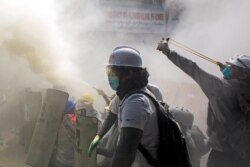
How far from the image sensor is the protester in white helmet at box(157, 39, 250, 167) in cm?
381

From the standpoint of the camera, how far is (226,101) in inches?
150

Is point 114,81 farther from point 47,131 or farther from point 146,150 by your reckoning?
point 47,131

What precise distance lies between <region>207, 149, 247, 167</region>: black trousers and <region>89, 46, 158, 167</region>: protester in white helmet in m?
1.47

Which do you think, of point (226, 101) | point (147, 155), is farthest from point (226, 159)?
point (147, 155)

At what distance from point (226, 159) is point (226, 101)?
579mm

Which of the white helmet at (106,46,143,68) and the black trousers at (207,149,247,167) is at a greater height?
the white helmet at (106,46,143,68)

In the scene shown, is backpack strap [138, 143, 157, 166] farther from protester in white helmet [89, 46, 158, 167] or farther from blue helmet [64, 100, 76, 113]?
blue helmet [64, 100, 76, 113]

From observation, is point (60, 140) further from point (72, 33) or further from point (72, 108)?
point (72, 33)

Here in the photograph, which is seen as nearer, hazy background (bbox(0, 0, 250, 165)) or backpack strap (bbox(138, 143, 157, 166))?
backpack strap (bbox(138, 143, 157, 166))

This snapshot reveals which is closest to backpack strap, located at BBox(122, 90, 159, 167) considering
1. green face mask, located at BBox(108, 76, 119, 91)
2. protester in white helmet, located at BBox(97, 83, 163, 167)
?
green face mask, located at BBox(108, 76, 119, 91)

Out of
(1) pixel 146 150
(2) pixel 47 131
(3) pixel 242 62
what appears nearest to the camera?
(1) pixel 146 150

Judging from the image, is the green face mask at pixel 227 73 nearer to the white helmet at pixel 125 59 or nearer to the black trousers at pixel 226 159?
the black trousers at pixel 226 159

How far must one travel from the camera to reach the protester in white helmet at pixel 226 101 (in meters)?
3.81

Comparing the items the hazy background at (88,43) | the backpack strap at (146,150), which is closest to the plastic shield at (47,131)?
the backpack strap at (146,150)
